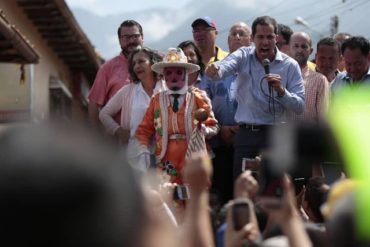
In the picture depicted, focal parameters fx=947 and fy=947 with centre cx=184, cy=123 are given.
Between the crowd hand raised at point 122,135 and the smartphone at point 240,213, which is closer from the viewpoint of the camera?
the smartphone at point 240,213

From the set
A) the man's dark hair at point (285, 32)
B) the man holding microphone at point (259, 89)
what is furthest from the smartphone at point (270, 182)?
the man's dark hair at point (285, 32)

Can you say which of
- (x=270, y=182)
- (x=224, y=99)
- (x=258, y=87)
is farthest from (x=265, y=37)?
(x=270, y=182)

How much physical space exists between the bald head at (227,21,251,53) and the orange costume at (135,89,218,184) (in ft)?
7.07

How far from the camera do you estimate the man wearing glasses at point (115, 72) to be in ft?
29.1

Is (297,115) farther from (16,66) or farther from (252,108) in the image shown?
(16,66)

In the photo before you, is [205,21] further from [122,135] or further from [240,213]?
[240,213]

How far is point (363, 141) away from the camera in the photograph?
15.0 ft

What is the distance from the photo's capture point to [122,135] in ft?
26.5

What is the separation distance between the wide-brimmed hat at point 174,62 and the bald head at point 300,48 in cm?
164

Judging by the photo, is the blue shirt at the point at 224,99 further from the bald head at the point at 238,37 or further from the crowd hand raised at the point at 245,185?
the crowd hand raised at the point at 245,185

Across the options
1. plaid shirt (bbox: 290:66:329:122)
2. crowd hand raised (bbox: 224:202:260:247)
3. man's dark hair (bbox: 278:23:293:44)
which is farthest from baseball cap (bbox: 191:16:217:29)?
crowd hand raised (bbox: 224:202:260:247)

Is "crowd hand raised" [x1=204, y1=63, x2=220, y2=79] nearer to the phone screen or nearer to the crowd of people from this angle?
the crowd of people

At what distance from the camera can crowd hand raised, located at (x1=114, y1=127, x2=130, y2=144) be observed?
26.2ft

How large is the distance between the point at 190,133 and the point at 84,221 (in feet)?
16.9
